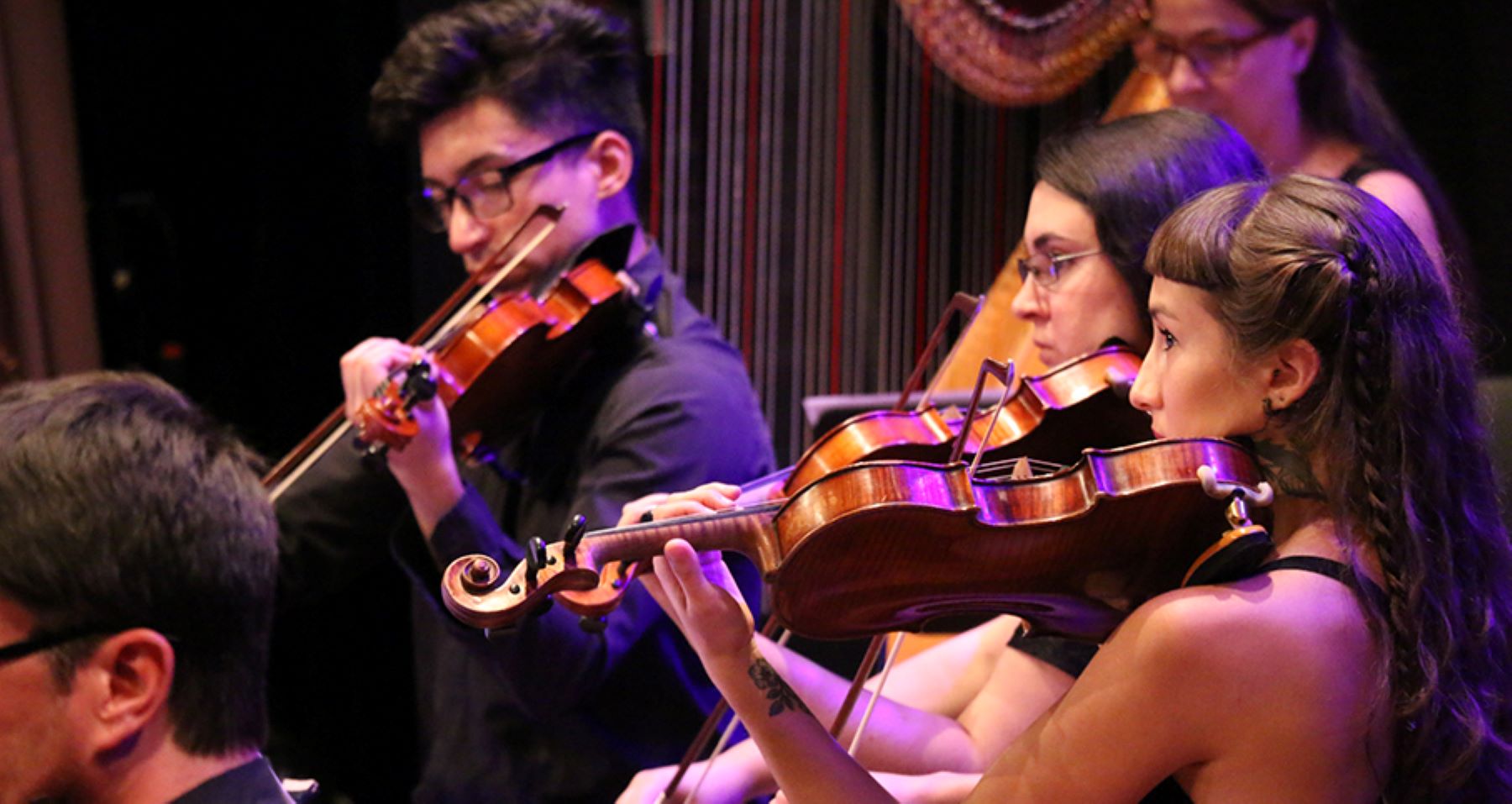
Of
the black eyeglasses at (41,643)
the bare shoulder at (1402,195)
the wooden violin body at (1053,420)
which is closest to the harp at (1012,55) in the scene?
the bare shoulder at (1402,195)

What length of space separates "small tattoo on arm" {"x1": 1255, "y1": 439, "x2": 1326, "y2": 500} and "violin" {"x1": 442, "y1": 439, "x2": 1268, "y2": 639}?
1.3 inches

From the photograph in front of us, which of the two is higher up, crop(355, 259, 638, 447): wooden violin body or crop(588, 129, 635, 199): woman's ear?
crop(588, 129, 635, 199): woman's ear

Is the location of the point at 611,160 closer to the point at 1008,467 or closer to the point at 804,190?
the point at 804,190

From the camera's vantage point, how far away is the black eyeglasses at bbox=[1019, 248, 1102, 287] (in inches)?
67.8

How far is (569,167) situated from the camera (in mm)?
2240

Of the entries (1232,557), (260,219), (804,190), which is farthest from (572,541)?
(260,219)

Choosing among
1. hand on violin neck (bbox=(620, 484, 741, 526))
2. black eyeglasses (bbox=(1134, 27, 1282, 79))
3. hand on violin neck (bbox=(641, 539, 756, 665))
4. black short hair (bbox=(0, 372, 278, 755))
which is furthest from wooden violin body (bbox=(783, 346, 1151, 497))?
black eyeglasses (bbox=(1134, 27, 1282, 79))

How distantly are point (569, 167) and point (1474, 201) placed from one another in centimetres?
182

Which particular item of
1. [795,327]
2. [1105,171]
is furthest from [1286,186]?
[795,327]

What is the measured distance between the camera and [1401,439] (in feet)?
4.30

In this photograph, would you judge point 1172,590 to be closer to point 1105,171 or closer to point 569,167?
point 1105,171

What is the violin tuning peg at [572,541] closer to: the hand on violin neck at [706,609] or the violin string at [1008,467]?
the hand on violin neck at [706,609]

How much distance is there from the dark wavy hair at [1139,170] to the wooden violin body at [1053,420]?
0.13 m

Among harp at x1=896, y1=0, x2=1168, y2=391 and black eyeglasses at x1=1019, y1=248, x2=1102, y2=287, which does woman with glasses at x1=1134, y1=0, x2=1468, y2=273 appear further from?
black eyeglasses at x1=1019, y1=248, x2=1102, y2=287
